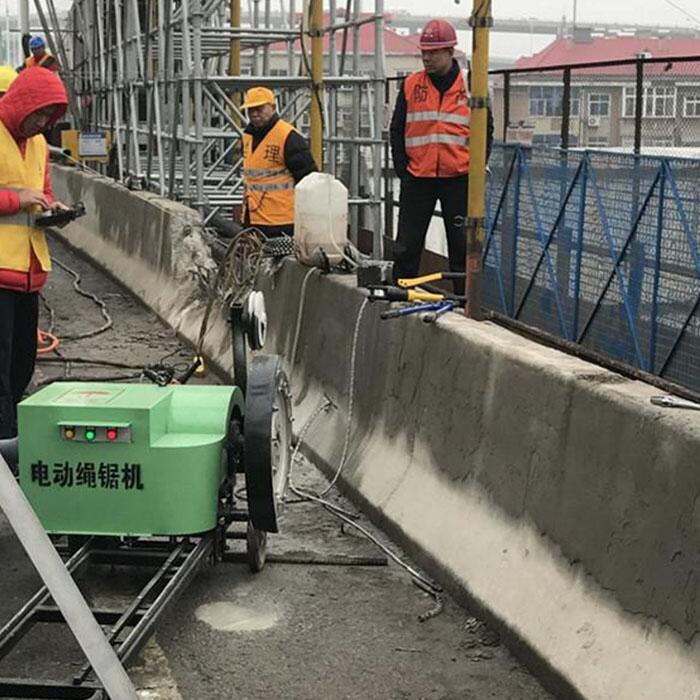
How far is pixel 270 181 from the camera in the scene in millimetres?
11023

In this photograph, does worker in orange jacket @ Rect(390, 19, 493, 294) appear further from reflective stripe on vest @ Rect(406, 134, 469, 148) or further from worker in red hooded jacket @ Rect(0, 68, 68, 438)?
worker in red hooded jacket @ Rect(0, 68, 68, 438)

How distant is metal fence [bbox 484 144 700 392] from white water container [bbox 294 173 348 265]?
197 centimetres

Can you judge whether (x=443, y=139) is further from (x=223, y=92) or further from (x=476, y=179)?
(x=223, y=92)

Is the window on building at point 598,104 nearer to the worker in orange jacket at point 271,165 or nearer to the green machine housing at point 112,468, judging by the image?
the worker in orange jacket at point 271,165

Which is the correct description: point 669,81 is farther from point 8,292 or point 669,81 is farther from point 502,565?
point 502,565

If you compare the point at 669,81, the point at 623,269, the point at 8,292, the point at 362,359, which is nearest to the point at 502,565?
the point at 362,359

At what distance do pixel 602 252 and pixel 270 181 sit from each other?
285 cm

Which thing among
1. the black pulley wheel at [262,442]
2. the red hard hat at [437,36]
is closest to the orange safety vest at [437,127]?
the red hard hat at [437,36]

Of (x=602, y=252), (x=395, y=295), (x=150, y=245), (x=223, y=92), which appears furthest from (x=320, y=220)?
(x=223, y=92)

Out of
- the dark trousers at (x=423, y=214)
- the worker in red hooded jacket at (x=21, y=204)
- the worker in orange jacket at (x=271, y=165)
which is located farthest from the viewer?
the worker in orange jacket at (x=271, y=165)

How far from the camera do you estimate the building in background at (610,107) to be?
10.6 m

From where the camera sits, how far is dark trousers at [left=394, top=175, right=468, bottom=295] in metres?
10.0

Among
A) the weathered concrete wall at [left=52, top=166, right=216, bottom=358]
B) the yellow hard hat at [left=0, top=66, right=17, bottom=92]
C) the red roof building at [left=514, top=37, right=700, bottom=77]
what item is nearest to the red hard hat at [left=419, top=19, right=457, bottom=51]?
the red roof building at [left=514, top=37, right=700, bottom=77]

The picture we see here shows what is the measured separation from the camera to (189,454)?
17.7 feet
